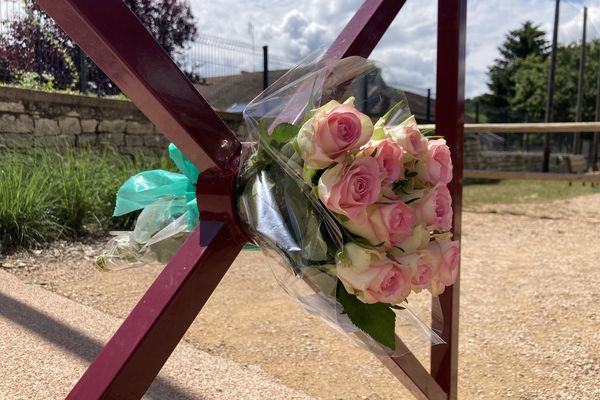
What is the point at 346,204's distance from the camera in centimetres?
70

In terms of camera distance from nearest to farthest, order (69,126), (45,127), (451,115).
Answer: (451,115) < (45,127) < (69,126)

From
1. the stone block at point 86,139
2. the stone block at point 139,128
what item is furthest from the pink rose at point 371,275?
the stone block at point 139,128

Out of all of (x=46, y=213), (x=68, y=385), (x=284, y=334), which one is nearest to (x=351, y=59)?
(x=68, y=385)

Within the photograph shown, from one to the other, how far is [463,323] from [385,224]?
2246 millimetres

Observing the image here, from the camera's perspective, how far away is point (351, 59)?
2.96ft

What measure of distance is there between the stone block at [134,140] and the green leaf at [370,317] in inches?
253

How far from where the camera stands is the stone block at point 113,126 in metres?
6.48

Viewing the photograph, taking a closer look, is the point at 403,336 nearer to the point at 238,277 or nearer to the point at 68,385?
the point at 68,385

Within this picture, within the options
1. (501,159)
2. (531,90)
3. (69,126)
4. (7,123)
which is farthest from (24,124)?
(531,90)

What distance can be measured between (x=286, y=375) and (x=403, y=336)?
125 centimetres

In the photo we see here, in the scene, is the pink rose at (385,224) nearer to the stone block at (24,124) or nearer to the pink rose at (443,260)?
the pink rose at (443,260)

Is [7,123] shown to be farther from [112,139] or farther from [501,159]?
[501,159]

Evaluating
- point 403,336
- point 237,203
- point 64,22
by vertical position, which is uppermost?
point 64,22

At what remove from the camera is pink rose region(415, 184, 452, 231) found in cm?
78
